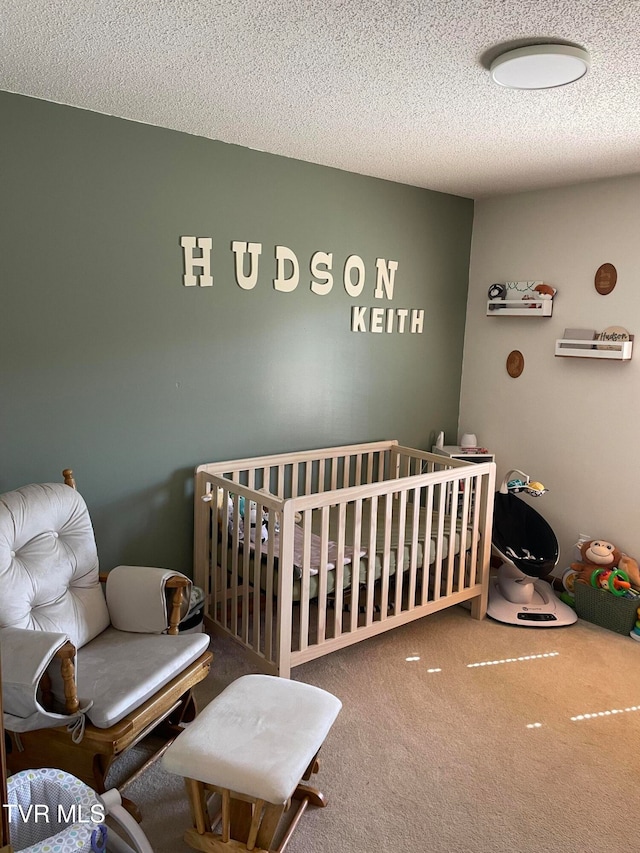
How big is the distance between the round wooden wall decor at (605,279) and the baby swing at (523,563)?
43.4 inches

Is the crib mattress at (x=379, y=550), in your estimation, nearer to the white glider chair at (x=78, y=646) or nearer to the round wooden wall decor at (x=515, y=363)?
the white glider chair at (x=78, y=646)

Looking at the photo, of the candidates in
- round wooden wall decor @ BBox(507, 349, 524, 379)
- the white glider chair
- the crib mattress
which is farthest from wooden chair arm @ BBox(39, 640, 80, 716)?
round wooden wall decor @ BBox(507, 349, 524, 379)

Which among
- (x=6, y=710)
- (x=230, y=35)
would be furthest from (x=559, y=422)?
(x=6, y=710)

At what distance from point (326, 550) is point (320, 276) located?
60.1 inches

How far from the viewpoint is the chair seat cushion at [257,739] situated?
169cm

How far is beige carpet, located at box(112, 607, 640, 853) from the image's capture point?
6.62ft

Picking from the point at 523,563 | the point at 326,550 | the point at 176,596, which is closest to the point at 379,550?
the point at 326,550

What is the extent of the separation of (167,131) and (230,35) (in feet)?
3.50

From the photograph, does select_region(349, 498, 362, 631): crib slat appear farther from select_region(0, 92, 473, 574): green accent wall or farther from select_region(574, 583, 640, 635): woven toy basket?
select_region(574, 583, 640, 635): woven toy basket

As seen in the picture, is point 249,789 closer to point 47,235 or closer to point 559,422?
point 47,235

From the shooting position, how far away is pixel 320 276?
3533 mm

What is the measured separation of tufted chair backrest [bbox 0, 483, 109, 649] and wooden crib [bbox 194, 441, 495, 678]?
62cm

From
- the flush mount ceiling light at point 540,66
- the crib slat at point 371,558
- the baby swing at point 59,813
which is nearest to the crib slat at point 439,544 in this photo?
the crib slat at point 371,558

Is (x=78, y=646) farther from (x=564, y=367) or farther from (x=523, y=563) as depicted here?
(x=564, y=367)
